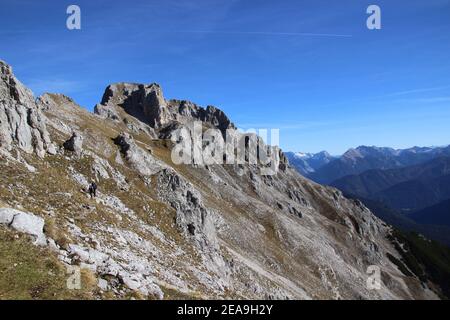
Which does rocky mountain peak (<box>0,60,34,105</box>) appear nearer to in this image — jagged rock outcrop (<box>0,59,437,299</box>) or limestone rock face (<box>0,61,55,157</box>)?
limestone rock face (<box>0,61,55,157</box>)

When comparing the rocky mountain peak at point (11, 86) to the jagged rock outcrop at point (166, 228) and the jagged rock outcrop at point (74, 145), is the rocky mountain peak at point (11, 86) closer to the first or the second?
the jagged rock outcrop at point (166, 228)

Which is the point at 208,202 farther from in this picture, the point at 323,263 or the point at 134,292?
the point at 134,292

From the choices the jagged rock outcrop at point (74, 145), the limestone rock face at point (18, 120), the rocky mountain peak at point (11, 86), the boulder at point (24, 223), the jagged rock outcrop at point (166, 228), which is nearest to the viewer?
the boulder at point (24, 223)

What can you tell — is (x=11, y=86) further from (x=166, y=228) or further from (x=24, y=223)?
(x=24, y=223)

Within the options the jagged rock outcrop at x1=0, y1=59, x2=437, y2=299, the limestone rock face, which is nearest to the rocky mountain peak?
the limestone rock face

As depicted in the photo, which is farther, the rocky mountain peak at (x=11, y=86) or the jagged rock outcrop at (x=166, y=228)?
the rocky mountain peak at (x=11, y=86)

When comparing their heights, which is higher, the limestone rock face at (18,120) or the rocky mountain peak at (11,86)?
the rocky mountain peak at (11,86)

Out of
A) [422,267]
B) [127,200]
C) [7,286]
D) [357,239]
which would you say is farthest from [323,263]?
[422,267]


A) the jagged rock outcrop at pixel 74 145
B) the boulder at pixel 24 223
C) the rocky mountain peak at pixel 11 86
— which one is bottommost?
the boulder at pixel 24 223

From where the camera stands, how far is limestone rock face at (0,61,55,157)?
42781mm

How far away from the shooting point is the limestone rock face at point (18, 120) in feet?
140

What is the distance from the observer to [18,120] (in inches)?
1789

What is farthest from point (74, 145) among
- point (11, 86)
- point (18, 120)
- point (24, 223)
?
point (24, 223)

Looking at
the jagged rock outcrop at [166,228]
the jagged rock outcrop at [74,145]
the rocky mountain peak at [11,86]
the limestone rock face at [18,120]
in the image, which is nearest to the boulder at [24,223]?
the jagged rock outcrop at [166,228]
